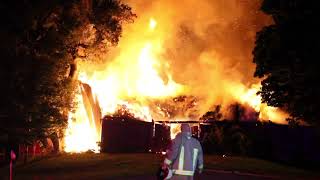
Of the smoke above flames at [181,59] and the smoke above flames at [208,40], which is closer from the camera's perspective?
the smoke above flames at [181,59]

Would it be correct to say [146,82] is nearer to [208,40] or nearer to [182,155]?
[208,40]

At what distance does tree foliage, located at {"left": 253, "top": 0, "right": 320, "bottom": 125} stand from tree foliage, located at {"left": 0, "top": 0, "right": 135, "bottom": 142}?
33.5 feet

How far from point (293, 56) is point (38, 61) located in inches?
453

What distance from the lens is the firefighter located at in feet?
35.7

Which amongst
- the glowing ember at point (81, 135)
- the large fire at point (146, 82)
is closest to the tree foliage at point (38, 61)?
the glowing ember at point (81, 135)

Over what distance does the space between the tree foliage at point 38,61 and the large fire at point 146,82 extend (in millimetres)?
6494

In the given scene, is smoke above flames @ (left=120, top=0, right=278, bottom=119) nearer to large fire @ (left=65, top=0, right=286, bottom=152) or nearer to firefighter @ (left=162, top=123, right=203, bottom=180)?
large fire @ (left=65, top=0, right=286, bottom=152)

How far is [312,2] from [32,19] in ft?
44.7

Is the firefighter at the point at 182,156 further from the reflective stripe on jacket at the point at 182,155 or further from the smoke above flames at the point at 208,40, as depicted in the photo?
the smoke above flames at the point at 208,40

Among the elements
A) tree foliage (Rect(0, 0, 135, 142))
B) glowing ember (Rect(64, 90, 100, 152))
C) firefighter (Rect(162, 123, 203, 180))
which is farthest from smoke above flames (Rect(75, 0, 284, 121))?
firefighter (Rect(162, 123, 203, 180))

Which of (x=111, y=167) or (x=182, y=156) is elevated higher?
(x=182, y=156)

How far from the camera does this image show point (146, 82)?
40719mm

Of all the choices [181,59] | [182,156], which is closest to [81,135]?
[181,59]

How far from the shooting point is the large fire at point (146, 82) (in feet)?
113
